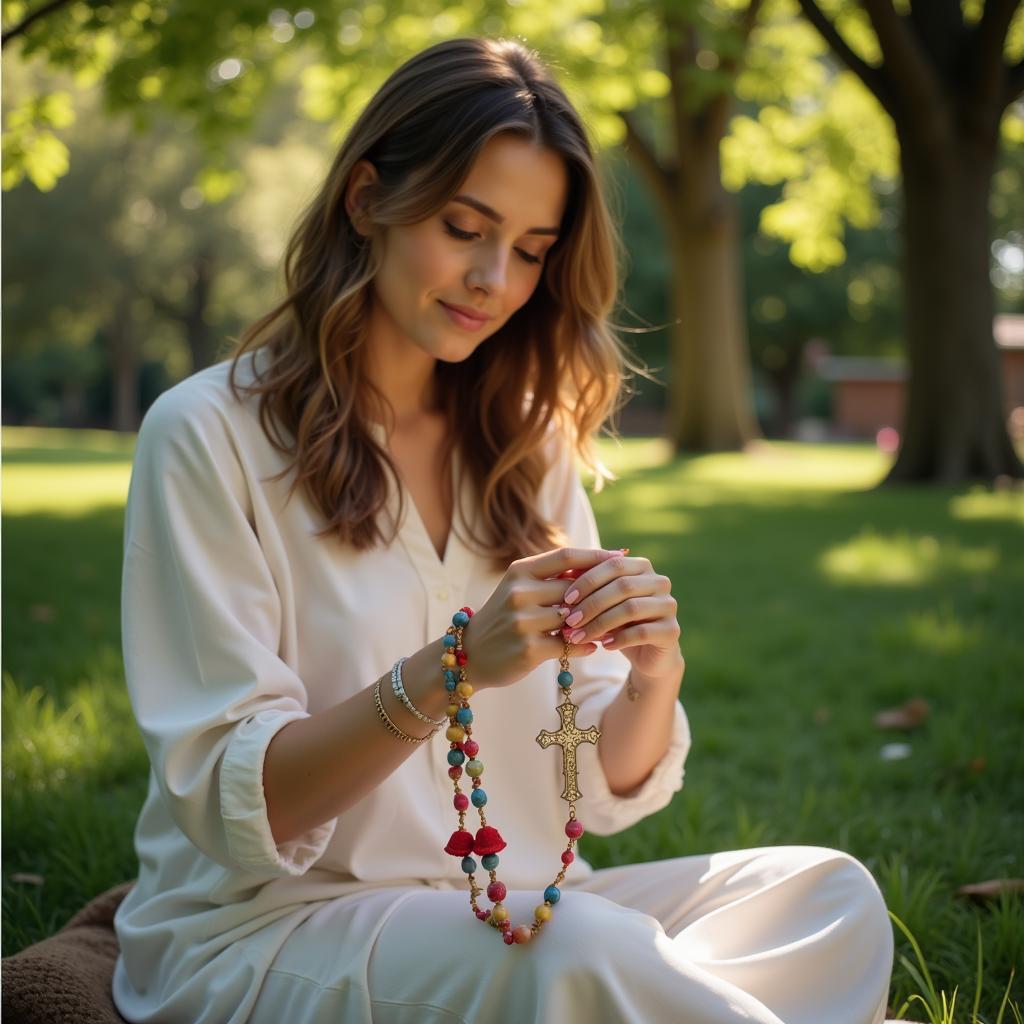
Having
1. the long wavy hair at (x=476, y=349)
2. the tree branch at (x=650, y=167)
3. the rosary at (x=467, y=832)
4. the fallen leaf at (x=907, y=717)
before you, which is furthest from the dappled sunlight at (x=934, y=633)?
the tree branch at (x=650, y=167)

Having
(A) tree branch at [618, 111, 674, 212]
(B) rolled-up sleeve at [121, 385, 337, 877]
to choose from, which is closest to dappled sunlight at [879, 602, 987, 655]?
(B) rolled-up sleeve at [121, 385, 337, 877]

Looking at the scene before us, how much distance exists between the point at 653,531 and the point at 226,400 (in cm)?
669

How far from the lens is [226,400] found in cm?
218

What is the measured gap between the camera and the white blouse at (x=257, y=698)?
6.20ft

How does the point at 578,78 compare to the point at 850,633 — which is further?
the point at 578,78

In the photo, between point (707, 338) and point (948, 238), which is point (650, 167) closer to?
point (707, 338)

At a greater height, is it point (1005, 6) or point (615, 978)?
point (1005, 6)

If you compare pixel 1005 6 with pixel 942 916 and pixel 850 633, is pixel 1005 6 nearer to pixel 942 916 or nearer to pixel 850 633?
pixel 850 633

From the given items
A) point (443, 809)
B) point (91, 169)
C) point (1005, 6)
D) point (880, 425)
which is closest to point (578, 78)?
point (1005, 6)

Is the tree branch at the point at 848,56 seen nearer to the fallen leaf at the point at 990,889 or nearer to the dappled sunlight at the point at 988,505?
the dappled sunlight at the point at 988,505

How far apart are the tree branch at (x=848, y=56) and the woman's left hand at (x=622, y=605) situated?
9.60 meters

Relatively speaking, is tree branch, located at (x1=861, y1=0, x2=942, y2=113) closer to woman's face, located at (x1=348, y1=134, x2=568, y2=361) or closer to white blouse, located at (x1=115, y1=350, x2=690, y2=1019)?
woman's face, located at (x1=348, y1=134, x2=568, y2=361)

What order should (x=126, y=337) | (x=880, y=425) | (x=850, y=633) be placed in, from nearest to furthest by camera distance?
(x=850, y=633) → (x=126, y=337) → (x=880, y=425)

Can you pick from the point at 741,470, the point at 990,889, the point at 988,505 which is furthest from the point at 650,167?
the point at 990,889
